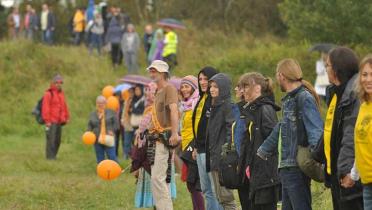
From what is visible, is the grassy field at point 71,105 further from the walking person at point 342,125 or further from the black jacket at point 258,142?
the walking person at point 342,125

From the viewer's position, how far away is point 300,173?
8320mm

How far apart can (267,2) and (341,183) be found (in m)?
32.8

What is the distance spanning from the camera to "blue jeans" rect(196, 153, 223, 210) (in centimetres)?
1048

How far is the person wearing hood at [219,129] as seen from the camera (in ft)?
33.2

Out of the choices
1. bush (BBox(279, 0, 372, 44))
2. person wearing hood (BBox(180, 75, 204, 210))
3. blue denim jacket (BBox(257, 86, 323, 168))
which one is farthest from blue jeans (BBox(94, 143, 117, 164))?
blue denim jacket (BBox(257, 86, 323, 168))

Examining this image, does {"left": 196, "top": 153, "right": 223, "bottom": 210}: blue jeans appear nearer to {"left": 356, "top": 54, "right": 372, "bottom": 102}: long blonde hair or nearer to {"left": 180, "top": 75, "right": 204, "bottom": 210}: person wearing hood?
{"left": 180, "top": 75, "right": 204, "bottom": 210}: person wearing hood

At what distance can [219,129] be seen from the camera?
399 inches

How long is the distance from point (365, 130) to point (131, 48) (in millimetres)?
24363

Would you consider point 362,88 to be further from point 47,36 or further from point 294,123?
point 47,36

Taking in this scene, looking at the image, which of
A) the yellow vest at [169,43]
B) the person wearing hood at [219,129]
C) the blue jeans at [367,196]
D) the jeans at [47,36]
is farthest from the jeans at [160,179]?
the jeans at [47,36]

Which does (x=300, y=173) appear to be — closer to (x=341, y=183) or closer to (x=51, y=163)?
(x=341, y=183)

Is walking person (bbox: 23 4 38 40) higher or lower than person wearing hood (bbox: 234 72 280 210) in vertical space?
higher

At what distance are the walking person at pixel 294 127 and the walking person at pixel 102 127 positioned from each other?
33.2 ft

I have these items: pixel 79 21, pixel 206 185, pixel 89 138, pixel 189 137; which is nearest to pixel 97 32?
pixel 79 21
